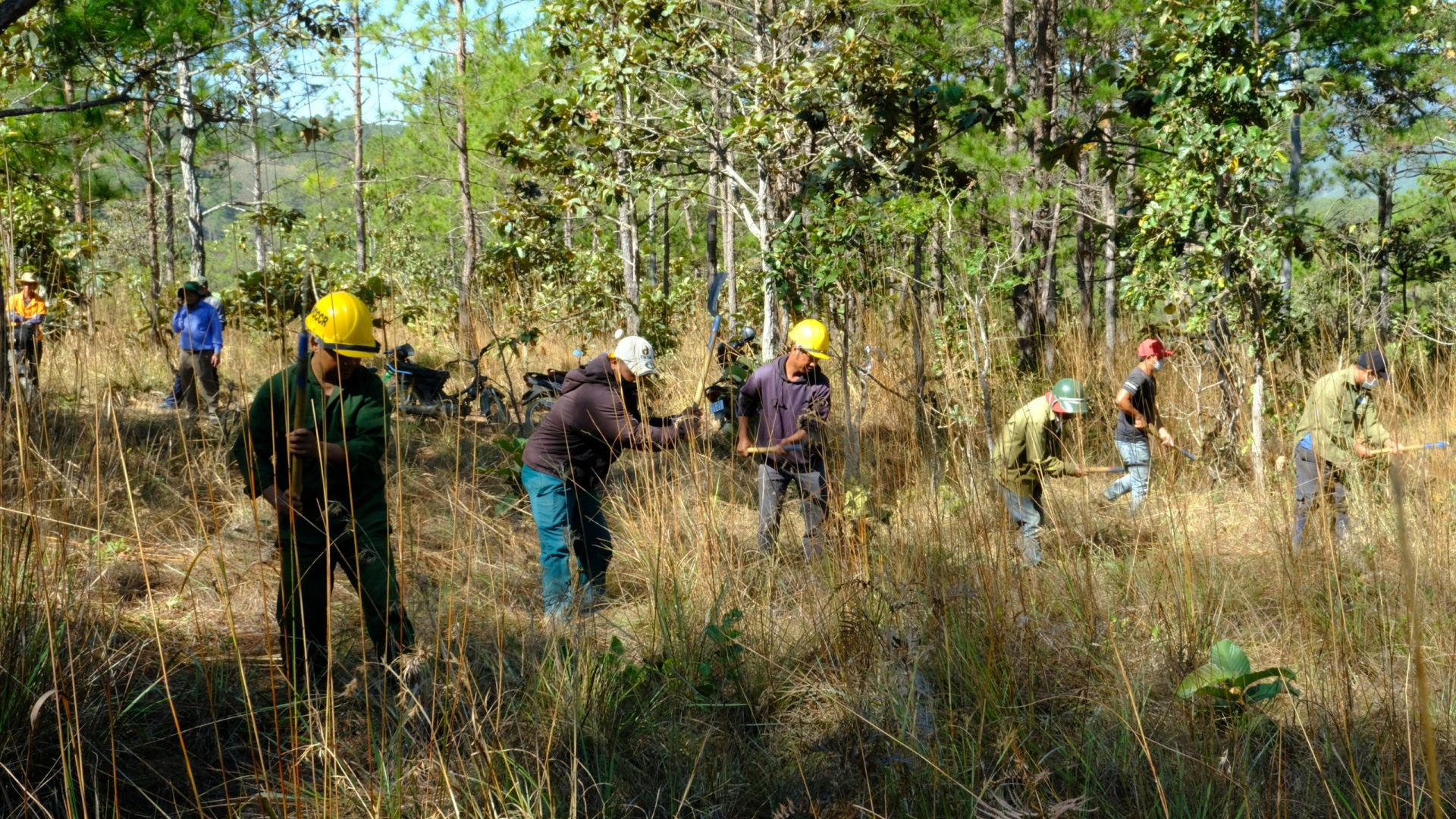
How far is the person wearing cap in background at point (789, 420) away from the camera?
513 centimetres

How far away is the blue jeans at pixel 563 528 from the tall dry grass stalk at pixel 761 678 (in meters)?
0.32

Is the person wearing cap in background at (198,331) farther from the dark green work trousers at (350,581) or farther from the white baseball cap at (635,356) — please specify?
the dark green work trousers at (350,581)

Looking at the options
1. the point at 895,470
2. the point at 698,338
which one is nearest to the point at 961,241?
the point at 895,470

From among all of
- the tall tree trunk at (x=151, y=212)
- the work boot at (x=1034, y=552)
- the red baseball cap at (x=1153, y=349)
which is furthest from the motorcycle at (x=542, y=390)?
the work boot at (x=1034, y=552)

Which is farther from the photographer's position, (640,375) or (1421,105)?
(1421,105)

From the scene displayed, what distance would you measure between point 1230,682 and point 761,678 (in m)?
1.33

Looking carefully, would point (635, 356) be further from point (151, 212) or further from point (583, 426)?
point (151, 212)

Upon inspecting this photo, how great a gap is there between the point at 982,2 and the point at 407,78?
264 inches

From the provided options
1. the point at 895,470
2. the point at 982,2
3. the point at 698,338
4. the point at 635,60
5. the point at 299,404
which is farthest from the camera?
the point at 982,2

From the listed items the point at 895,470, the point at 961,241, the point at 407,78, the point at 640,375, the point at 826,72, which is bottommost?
the point at 895,470

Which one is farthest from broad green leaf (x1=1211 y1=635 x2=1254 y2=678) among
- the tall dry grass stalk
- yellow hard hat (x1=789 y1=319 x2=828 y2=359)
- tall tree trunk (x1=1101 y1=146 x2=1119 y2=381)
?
tall tree trunk (x1=1101 y1=146 x2=1119 y2=381)

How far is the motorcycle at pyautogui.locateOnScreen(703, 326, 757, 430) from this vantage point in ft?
24.7

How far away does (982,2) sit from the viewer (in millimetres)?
11695

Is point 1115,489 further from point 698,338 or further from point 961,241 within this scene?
point 698,338
